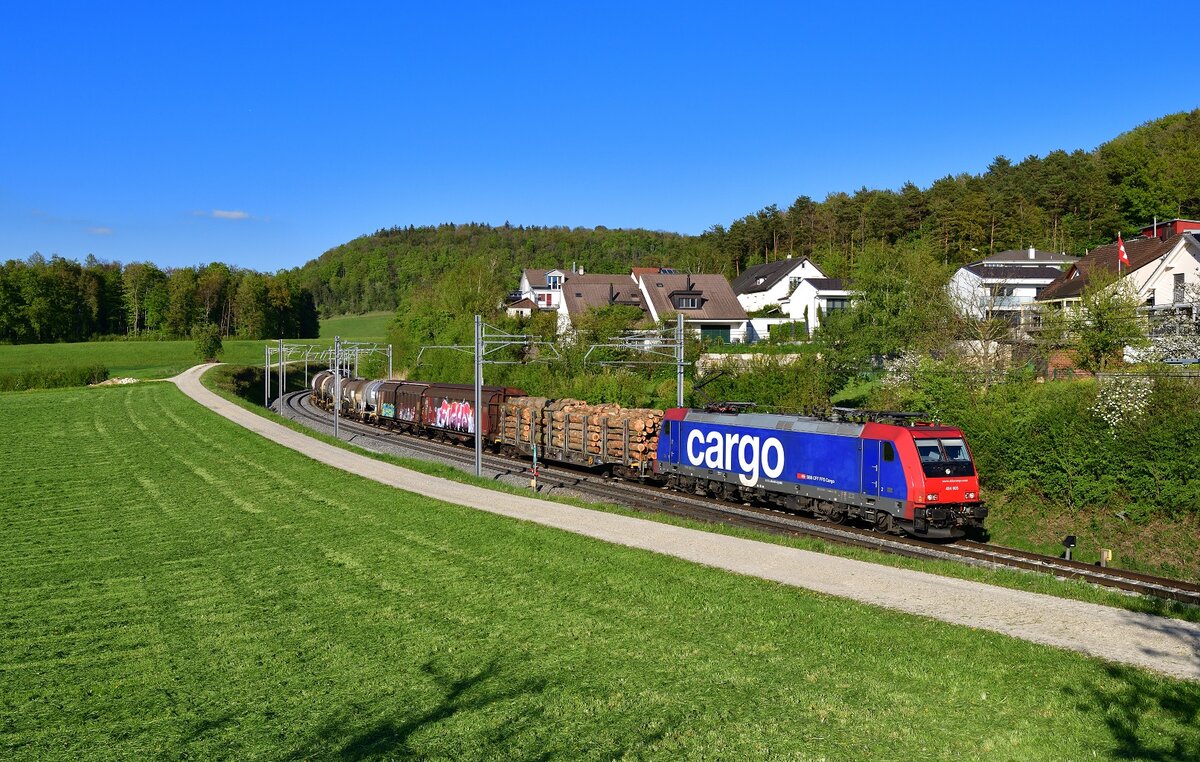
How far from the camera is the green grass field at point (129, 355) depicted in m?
96.1

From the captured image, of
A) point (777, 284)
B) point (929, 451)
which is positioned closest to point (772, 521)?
point (929, 451)

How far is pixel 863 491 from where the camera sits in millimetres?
22453

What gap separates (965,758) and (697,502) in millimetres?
19529

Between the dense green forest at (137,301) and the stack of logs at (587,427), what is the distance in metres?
105

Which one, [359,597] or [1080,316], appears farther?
[1080,316]

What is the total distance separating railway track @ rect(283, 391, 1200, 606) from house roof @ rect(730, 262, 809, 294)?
173 ft

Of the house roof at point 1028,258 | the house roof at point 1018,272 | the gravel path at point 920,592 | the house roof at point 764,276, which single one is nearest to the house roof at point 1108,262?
the house roof at point 1018,272

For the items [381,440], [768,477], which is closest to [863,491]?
[768,477]

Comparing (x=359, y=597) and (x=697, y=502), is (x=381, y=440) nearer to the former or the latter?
(x=697, y=502)

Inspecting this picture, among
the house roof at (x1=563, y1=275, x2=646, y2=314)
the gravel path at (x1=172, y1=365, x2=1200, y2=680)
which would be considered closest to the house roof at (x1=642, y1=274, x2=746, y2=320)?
the house roof at (x1=563, y1=275, x2=646, y2=314)

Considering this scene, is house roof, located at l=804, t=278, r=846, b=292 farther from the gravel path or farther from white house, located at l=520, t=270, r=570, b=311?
the gravel path

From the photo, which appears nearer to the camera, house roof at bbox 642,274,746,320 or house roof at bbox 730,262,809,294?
house roof at bbox 642,274,746,320

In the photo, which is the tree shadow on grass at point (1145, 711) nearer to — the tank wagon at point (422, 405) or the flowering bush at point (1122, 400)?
the flowering bush at point (1122, 400)

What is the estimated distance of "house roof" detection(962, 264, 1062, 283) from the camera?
66.5 m
